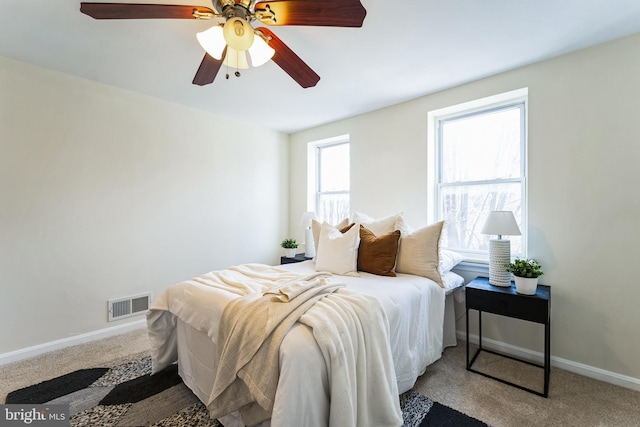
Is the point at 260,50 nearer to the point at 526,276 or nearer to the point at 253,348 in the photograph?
the point at 253,348

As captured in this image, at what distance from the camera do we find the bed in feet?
3.89

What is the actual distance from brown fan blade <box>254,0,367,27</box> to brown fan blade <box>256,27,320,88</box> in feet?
0.28

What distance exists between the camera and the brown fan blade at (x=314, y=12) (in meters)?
1.32

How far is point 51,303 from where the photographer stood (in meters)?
2.50

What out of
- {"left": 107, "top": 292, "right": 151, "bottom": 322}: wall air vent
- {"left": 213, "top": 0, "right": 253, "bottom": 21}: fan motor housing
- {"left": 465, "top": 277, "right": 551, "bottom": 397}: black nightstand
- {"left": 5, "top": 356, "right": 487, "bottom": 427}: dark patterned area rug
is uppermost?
{"left": 213, "top": 0, "right": 253, "bottom": 21}: fan motor housing

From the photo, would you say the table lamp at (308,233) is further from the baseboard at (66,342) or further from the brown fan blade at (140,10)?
the brown fan blade at (140,10)

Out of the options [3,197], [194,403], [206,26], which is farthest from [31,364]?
[206,26]

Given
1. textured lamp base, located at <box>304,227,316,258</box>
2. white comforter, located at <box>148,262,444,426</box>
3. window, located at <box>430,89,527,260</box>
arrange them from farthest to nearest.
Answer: textured lamp base, located at <box>304,227,316,258</box>, window, located at <box>430,89,527,260</box>, white comforter, located at <box>148,262,444,426</box>

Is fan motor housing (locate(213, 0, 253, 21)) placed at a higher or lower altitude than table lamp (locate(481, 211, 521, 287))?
higher

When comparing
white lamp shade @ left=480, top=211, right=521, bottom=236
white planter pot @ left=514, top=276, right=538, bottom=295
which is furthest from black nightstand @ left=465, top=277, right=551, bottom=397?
white lamp shade @ left=480, top=211, right=521, bottom=236

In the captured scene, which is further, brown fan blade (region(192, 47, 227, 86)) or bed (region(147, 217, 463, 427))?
brown fan blade (region(192, 47, 227, 86))

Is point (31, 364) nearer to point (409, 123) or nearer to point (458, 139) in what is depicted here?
point (409, 123)

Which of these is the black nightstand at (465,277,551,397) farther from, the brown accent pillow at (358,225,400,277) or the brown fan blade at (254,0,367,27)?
the brown fan blade at (254,0,367,27)

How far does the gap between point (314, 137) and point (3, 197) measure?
10.8 feet
